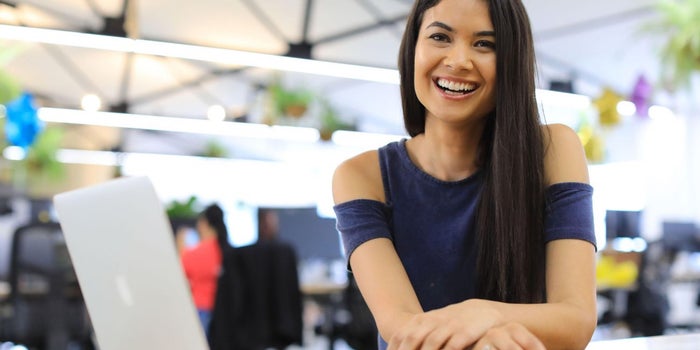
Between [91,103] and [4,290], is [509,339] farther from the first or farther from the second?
[91,103]

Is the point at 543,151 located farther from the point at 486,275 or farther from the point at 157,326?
the point at 157,326

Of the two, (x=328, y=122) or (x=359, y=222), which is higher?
(x=328, y=122)

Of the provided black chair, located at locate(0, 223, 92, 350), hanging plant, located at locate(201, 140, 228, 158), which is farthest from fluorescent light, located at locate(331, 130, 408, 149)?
black chair, located at locate(0, 223, 92, 350)

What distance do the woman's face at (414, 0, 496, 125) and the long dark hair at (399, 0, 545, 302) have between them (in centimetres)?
2

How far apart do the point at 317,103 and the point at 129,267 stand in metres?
9.94

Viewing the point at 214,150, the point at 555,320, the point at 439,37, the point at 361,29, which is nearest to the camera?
the point at 555,320

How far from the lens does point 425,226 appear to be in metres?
1.63

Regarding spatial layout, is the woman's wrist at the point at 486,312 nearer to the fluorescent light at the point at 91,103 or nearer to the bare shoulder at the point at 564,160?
the bare shoulder at the point at 564,160

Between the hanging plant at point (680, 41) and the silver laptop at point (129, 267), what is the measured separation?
22.1 ft

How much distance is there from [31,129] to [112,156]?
431 inches

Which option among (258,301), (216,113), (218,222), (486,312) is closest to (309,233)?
(218,222)

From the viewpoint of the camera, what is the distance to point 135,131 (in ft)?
53.1

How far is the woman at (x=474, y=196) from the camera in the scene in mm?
1439

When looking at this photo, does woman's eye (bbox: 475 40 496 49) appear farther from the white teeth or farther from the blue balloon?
the blue balloon
